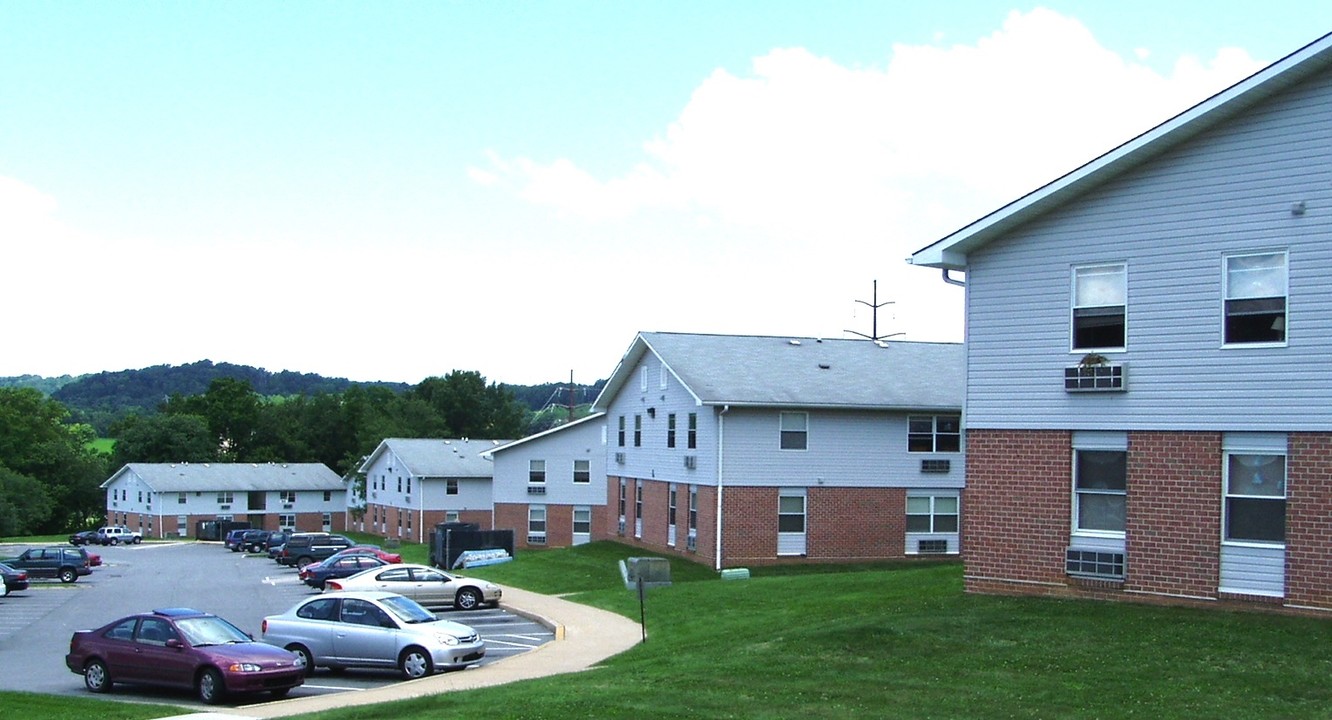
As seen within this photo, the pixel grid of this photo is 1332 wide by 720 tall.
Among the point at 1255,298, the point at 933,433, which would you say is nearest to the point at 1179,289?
the point at 1255,298

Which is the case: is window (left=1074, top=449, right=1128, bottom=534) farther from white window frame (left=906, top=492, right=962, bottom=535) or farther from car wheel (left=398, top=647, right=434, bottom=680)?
white window frame (left=906, top=492, right=962, bottom=535)

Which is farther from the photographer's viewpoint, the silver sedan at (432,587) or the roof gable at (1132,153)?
the silver sedan at (432,587)

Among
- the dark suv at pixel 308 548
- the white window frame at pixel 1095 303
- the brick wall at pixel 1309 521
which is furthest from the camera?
the dark suv at pixel 308 548

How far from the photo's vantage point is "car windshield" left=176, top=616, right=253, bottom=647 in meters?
21.4

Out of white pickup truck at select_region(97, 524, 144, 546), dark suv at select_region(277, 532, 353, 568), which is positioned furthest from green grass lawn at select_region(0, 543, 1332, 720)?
white pickup truck at select_region(97, 524, 144, 546)

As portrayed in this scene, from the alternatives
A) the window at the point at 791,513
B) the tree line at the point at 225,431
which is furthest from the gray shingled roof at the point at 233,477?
the window at the point at 791,513

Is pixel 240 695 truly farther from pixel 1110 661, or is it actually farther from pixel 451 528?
pixel 451 528

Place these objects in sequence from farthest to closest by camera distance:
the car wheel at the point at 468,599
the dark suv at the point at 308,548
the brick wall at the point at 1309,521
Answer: the dark suv at the point at 308,548, the car wheel at the point at 468,599, the brick wall at the point at 1309,521

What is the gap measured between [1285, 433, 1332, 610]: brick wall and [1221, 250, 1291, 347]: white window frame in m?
1.53

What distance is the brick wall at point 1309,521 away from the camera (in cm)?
1909

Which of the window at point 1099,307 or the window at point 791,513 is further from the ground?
the window at point 1099,307

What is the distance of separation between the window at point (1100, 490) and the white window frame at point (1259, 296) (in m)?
2.65

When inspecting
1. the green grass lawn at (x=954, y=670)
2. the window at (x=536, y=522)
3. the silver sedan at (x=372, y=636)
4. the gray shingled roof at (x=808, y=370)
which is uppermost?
the gray shingled roof at (x=808, y=370)

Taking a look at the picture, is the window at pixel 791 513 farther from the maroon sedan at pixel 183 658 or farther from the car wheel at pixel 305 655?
the maroon sedan at pixel 183 658
